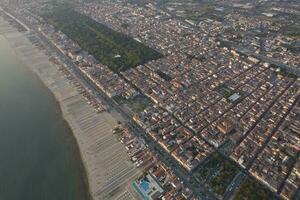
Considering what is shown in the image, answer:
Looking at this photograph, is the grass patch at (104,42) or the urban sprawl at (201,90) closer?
the urban sprawl at (201,90)

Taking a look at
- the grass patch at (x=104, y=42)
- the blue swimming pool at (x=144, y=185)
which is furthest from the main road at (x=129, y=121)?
the grass patch at (x=104, y=42)

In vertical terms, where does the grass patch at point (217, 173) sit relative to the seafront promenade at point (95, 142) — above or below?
above

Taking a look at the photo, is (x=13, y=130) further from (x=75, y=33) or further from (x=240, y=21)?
(x=240, y=21)

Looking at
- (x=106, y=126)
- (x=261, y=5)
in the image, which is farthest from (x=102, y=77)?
(x=261, y=5)

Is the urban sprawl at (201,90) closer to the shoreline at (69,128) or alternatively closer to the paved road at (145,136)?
the paved road at (145,136)

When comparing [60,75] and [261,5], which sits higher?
[261,5]

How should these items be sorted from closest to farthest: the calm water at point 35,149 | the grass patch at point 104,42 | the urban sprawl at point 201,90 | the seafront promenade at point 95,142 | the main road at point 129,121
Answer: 1. the main road at point 129,121
2. the seafront promenade at point 95,142
3. the urban sprawl at point 201,90
4. the calm water at point 35,149
5. the grass patch at point 104,42

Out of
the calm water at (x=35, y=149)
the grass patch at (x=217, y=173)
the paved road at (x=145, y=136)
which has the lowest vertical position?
the calm water at (x=35, y=149)
